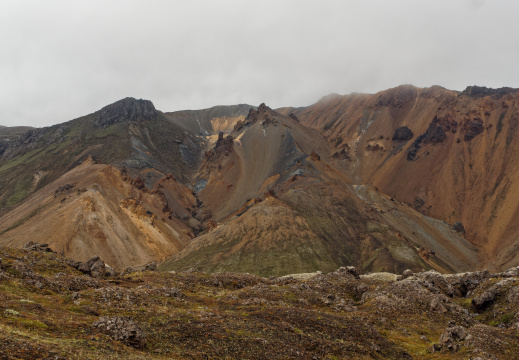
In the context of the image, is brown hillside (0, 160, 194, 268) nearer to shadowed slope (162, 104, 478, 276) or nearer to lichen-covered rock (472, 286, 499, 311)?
shadowed slope (162, 104, 478, 276)

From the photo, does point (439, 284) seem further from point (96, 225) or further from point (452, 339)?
point (96, 225)

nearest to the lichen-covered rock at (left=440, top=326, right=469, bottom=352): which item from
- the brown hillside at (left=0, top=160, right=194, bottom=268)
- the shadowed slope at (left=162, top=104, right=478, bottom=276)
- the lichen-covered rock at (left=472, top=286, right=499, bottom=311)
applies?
the lichen-covered rock at (left=472, top=286, right=499, bottom=311)

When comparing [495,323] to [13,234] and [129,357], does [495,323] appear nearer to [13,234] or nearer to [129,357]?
[129,357]

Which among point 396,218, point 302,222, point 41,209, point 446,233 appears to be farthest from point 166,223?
point 446,233

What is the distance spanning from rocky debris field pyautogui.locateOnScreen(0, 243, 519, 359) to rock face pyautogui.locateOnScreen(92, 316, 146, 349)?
60 mm

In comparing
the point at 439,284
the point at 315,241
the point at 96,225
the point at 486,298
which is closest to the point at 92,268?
the point at 486,298

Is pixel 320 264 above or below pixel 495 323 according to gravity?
below

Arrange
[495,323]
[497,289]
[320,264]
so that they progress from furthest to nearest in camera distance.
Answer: [320,264] → [497,289] → [495,323]

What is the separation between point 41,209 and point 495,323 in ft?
587

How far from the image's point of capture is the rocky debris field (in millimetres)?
23844

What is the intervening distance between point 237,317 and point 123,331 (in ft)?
41.8

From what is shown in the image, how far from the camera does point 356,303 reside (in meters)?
49.1

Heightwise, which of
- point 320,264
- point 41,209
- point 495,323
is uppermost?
Answer: point 41,209

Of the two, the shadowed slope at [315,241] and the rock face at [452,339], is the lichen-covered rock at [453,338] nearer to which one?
the rock face at [452,339]
